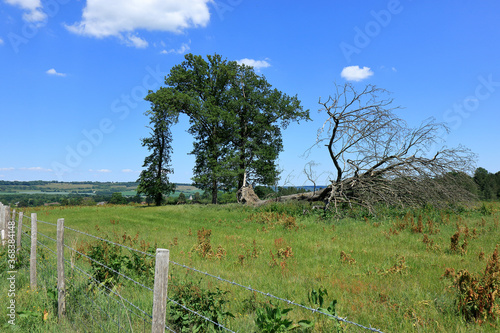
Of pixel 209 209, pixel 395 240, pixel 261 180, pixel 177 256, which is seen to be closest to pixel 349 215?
pixel 395 240

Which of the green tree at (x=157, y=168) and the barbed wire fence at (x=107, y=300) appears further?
the green tree at (x=157, y=168)

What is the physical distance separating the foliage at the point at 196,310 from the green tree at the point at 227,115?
25.0m

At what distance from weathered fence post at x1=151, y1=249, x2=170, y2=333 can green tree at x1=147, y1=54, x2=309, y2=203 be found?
26.4m

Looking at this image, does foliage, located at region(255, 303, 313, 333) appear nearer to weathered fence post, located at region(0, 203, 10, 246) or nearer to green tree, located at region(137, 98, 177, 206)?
weathered fence post, located at region(0, 203, 10, 246)

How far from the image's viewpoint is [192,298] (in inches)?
177

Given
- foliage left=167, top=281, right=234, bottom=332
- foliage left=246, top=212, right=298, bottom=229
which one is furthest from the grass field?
foliage left=167, top=281, right=234, bottom=332

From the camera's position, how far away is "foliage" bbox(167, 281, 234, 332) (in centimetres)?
408

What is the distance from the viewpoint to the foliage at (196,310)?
13.4ft

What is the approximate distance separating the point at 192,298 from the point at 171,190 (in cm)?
3312

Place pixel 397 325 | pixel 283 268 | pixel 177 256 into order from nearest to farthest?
1. pixel 397 325
2. pixel 283 268
3. pixel 177 256

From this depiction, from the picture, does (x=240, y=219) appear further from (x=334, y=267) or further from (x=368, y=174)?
(x=334, y=267)

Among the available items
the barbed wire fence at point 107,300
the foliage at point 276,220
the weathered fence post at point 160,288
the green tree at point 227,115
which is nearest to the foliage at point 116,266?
the barbed wire fence at point 107,300

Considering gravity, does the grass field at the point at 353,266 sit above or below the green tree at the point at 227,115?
below

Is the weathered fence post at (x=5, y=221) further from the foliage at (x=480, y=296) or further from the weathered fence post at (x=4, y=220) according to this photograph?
the foliage at (x=480, y=296)
